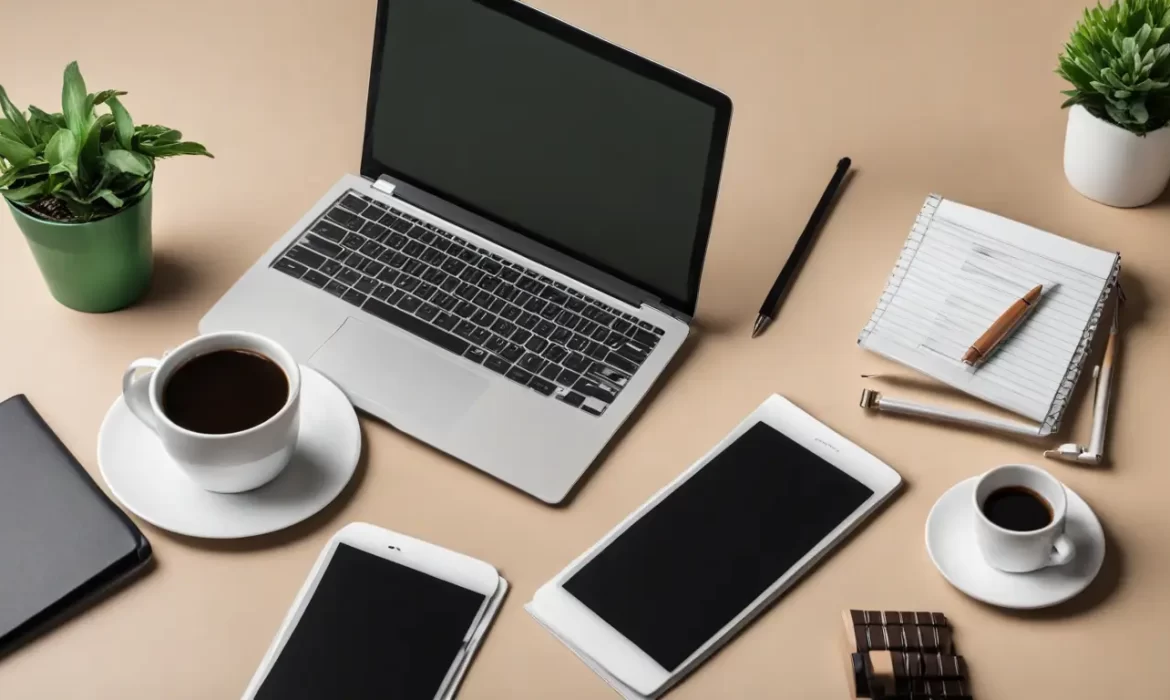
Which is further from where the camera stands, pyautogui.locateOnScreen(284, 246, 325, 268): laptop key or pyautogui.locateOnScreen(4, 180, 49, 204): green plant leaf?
pyautogui.locateOnScreen(284, 246, 325, 268): laptop key

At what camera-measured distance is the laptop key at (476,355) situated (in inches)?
46.5

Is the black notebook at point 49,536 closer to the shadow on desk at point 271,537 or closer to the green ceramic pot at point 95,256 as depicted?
the shadow on desk at point 271,537

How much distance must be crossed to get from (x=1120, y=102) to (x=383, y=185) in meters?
0.75

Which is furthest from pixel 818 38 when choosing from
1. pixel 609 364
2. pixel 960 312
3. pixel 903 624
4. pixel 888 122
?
pixel 903 624

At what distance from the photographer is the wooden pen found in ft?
3.87

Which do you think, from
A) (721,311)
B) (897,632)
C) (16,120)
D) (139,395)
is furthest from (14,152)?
(897,632)

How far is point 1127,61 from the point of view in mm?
1232

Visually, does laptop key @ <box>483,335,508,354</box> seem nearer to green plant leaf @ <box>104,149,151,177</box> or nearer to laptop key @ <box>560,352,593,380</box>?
laptop key @ <box>560,352,593,380</box>

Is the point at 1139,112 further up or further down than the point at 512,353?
further up

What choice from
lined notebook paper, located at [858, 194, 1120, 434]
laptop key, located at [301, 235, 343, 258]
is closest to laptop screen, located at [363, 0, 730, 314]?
laptop key, located at [301, 235, 343, 258]

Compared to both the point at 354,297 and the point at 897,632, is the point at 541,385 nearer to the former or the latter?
the point at 354,297

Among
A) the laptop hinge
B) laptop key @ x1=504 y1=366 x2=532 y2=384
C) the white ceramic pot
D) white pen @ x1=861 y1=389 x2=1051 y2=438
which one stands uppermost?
the white ceramic pot

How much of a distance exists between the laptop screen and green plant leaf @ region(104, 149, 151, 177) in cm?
25

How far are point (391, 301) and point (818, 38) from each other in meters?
0.66
